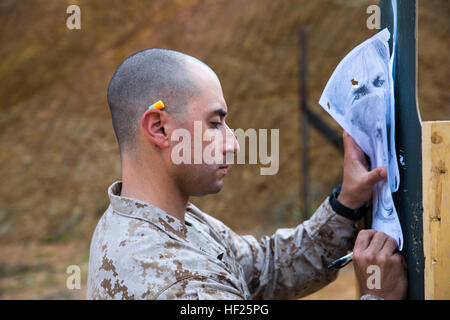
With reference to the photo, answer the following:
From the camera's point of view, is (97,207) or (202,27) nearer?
(97,207)

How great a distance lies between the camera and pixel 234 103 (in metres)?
7.93

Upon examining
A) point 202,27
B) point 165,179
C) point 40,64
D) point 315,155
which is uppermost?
point 202,27

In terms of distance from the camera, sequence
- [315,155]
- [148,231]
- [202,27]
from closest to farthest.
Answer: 1. [148,231]
2. [315,155]
3. [202,27]

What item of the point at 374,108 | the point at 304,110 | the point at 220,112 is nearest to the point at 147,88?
the point at 220,112

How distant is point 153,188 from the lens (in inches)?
57.8

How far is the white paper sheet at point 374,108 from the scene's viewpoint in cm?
139

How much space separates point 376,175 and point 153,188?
71 cm

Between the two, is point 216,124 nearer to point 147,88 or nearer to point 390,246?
point 147,88

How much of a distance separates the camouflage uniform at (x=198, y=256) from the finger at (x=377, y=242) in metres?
0.26

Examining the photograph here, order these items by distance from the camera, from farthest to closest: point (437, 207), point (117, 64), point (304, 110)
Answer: point (117, 64) < point (304, 110) < point (437, 207)

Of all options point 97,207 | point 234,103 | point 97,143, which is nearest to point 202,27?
point 234,103

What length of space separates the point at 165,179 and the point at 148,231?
0.62 ft

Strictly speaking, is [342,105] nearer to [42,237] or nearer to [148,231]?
[148,231]
